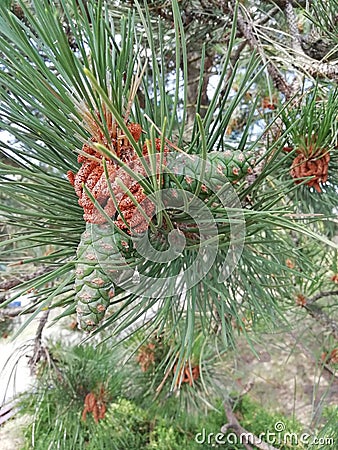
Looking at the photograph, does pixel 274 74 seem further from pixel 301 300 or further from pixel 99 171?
pixel 301 300

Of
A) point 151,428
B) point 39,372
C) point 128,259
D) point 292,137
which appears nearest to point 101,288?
point 128,259

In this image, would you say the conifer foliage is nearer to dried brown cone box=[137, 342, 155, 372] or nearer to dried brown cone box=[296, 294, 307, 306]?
dried brown cone box=[296, 294, 307, 306]

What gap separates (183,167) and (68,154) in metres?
0.05

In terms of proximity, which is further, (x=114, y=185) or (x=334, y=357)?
(x=334, y=357)

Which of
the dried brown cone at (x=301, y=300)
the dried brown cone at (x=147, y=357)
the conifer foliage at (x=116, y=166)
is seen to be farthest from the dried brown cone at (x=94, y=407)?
the conifer foliage at (x=116, y=166)

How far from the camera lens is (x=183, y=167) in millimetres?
140

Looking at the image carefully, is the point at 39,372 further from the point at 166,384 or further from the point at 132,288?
the point at 132,288

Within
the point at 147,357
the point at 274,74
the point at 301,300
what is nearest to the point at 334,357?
the point at 301,300

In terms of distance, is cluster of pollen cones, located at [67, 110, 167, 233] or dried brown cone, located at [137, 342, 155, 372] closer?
cluster of pollen cones, located at [67, 110, 167, 233]

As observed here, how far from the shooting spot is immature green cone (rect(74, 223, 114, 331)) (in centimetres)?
13

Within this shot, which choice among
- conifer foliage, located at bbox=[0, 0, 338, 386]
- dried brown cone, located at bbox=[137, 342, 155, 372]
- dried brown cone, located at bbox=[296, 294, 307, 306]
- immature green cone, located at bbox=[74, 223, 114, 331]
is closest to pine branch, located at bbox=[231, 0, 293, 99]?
conifer foliage, located at bbox=[0, 0, 338, 386]

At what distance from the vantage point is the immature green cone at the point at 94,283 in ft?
0.43

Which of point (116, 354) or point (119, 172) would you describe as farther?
point (116, 354)

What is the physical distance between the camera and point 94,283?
13cm
